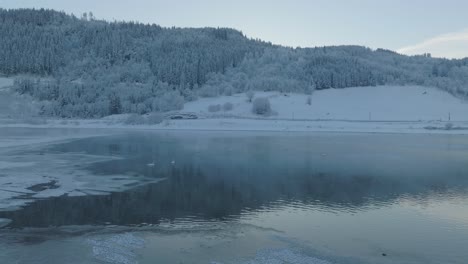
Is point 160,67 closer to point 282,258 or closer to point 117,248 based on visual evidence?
point 117,248

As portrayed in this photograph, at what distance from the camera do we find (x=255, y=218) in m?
22.0

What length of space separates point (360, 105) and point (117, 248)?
113003 mm

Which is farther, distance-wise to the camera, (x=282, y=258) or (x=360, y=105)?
(x=360, y=105)

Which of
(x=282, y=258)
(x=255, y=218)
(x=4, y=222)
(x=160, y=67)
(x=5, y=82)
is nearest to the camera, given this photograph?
(x=282, y=258)

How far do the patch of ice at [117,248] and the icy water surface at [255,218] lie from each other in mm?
36

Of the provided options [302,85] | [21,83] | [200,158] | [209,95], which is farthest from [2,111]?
[200,158]

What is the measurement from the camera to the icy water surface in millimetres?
16859

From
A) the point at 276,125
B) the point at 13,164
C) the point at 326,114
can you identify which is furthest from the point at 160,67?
the point at 13,164

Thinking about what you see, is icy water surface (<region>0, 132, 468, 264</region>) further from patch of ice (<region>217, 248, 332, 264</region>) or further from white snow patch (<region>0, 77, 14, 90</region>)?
white snow patch (<region>0, 77, 14, 90</region>)

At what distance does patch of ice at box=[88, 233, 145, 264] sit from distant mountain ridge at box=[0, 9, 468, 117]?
109566mm

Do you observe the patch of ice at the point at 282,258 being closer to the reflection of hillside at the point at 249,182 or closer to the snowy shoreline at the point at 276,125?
the reflection of hillside at the point at 249,182

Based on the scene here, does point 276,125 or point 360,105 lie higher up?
point 360,105

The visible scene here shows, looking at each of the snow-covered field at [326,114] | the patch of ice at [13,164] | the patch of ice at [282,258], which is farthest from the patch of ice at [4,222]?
the snow-covered field at [326,114]

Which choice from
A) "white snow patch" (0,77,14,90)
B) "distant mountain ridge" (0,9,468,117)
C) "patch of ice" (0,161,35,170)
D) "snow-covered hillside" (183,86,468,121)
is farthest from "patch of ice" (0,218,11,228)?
"white snow patch" (0,77,14,90)
